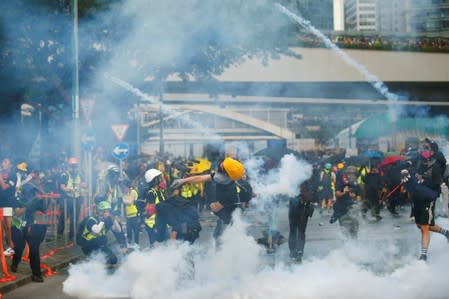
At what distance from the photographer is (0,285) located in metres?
10.9

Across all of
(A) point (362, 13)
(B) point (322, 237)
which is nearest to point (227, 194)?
(A) point (362, 13)

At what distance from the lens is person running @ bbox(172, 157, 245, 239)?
9.46 metres

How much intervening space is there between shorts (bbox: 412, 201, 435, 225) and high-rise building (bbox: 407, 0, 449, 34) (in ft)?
9.17

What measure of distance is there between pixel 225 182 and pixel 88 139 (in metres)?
9.26

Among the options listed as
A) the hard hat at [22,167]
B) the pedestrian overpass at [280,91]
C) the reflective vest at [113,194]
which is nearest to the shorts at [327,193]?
the pedestrian overpass at [280,91]

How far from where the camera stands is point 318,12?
50.8 ft

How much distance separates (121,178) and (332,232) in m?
5.13

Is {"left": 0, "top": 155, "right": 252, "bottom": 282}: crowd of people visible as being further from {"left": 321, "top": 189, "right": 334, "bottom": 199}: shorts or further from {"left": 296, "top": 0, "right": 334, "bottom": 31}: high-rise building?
{"left": 321, "top": 189, "right": 334, "bottom": 199}: shorts

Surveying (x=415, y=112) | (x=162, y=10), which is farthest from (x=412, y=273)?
(x=415, y=112)

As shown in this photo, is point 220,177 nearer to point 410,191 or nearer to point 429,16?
point 410,191

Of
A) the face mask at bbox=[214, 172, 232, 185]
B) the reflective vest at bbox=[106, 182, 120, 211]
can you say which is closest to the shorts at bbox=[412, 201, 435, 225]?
the face mask at bbox=[214, 172, 232, 185]

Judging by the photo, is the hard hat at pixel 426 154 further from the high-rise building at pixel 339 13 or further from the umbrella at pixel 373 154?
the umbrella at pixel 373 154

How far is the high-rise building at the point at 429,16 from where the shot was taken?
12367 mm

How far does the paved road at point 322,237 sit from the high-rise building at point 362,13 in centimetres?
399
